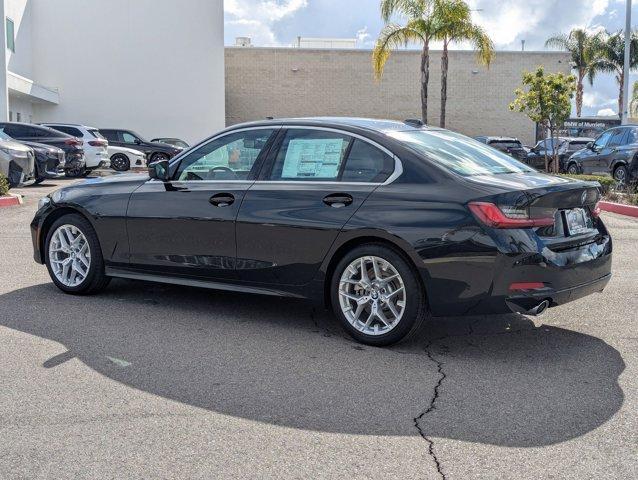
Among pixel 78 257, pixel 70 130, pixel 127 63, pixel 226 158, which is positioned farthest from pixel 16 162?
pixel 127 63

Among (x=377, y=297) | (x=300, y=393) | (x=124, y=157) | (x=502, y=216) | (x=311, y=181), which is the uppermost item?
(x=124, y=157)

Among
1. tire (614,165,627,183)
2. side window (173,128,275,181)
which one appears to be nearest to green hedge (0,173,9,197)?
side window (173,128,275,181)

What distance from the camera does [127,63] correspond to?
3953 cm

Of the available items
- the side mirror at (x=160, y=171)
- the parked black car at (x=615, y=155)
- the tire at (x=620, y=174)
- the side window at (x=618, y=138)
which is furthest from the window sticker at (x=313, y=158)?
the side window at (x=618, y=138)

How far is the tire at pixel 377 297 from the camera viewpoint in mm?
5445

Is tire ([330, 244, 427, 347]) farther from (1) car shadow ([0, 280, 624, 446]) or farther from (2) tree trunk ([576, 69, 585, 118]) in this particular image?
(2) tree trunk ([576, 69, 585, 118])

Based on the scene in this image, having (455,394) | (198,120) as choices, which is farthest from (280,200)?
(198,120)

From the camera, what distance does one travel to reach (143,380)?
493 cm

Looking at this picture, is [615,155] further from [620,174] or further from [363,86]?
[363,86]

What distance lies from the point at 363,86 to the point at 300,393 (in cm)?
4471

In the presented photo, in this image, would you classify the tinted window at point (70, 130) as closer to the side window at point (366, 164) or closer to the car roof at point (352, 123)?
the car roof at point (352, 123)

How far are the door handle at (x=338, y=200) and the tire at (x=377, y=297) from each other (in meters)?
0.34

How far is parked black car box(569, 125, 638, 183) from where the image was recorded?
19.0 metres

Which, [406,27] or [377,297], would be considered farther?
[406,27]
